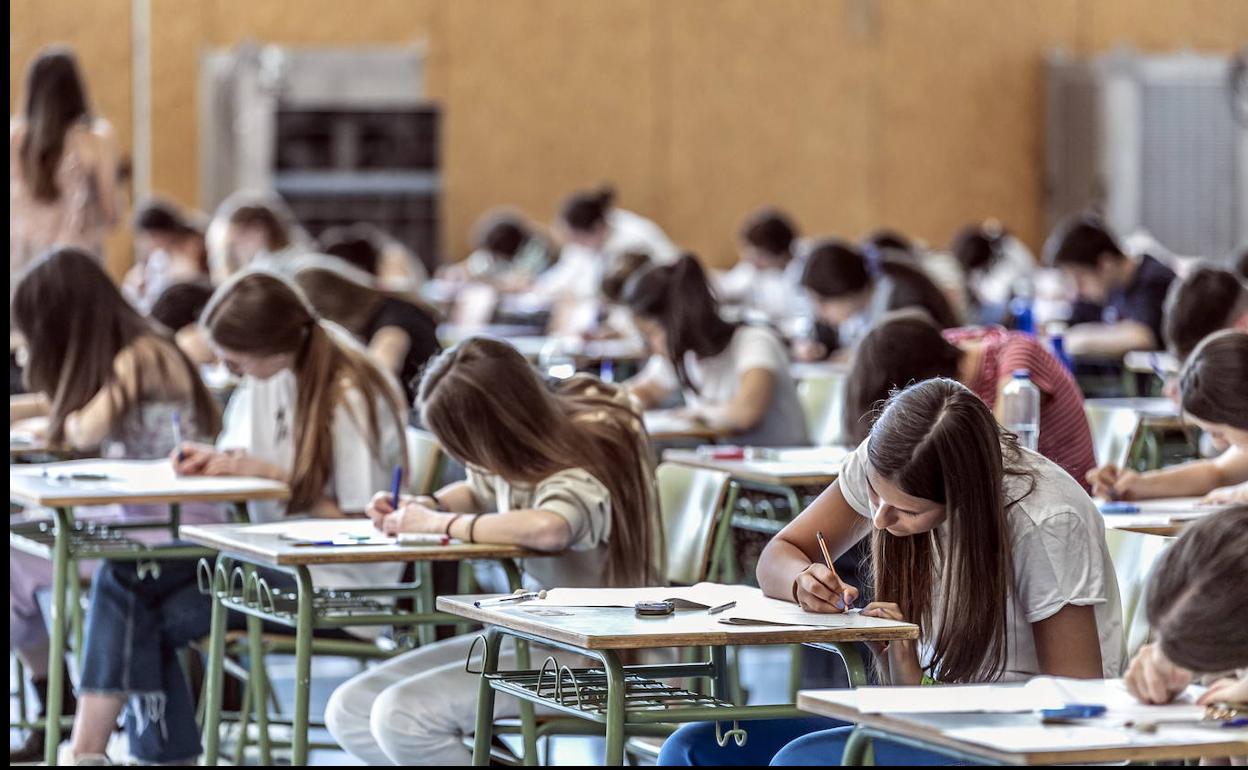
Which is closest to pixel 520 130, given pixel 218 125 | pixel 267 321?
pixel 218 125

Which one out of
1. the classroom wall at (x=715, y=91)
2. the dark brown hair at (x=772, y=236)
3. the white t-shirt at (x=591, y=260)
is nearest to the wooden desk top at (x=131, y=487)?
the dark brown hair at (x=772, y=236)

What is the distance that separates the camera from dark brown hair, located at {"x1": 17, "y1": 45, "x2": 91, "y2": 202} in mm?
7133

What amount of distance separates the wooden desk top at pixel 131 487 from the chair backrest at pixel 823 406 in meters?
1.98

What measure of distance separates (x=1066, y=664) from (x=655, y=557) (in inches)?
47.1

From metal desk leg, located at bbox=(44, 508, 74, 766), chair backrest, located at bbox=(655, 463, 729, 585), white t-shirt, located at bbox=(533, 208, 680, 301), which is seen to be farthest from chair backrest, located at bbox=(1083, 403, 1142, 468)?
white t-shirt, located at bbox=(533, 208, 680, 301)

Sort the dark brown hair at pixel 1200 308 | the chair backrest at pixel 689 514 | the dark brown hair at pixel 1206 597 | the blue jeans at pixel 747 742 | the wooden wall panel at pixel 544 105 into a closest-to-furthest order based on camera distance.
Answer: the dark brown hair at pixel 1206 597 → the blue jeans at pixel 747 742 → the chair backrest at pixel 689 514 → the dark brown hair at pixel 1200 308 → the wooden wall panel at pixel 544 105

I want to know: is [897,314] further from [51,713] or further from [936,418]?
[51,713]

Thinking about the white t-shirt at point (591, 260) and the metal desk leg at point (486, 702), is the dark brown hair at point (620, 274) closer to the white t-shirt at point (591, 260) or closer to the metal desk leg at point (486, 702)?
the white t-shirt at point (591, 260)

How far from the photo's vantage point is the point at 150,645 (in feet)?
14.2

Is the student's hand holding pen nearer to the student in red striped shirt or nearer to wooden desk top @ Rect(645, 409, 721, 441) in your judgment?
the student in red striped shirt

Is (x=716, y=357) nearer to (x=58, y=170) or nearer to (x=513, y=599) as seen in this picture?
(x=58, y=170)

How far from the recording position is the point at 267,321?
176 inches

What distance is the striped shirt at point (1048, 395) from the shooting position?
179 inches

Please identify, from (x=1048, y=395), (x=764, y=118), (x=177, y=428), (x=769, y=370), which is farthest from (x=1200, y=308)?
(x=764, y=118)
